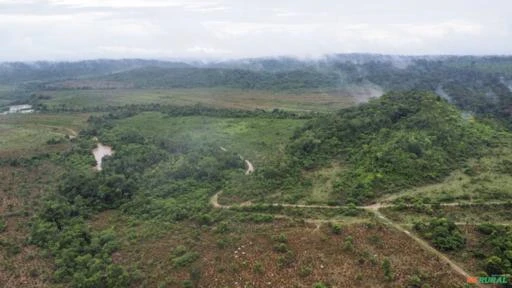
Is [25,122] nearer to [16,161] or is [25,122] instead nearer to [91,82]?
[16,161]

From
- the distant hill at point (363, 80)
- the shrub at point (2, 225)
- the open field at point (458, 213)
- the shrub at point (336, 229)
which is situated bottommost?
the shrub at point (2, 225)

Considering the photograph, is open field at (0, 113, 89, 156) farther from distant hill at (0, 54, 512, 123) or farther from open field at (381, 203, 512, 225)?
open field at (381, 203, 512, 225)

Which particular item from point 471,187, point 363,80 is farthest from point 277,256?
point 363,80

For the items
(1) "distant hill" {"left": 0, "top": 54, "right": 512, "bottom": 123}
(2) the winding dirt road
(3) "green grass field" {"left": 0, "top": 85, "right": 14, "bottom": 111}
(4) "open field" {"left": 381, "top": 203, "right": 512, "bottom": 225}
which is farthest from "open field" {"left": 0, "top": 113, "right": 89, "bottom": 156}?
(4) "open field" {"left": 381, "top": 203, "right": 512, "bottom": 225}

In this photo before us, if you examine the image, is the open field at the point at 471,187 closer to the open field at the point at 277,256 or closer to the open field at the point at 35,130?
the open field at the point at 277,256

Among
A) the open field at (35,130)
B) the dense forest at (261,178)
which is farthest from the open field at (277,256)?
the open field at (35,130)

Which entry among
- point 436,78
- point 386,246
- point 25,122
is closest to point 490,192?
point 386,246

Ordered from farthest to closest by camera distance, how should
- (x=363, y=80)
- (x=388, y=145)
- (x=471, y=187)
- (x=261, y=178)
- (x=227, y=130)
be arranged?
(x=363, y=80), (x=227, y=130), (x=388, y=145), (x=261, y=178), (x=471, y=187)

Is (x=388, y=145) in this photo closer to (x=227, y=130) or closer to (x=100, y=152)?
(x=227, y=130)
